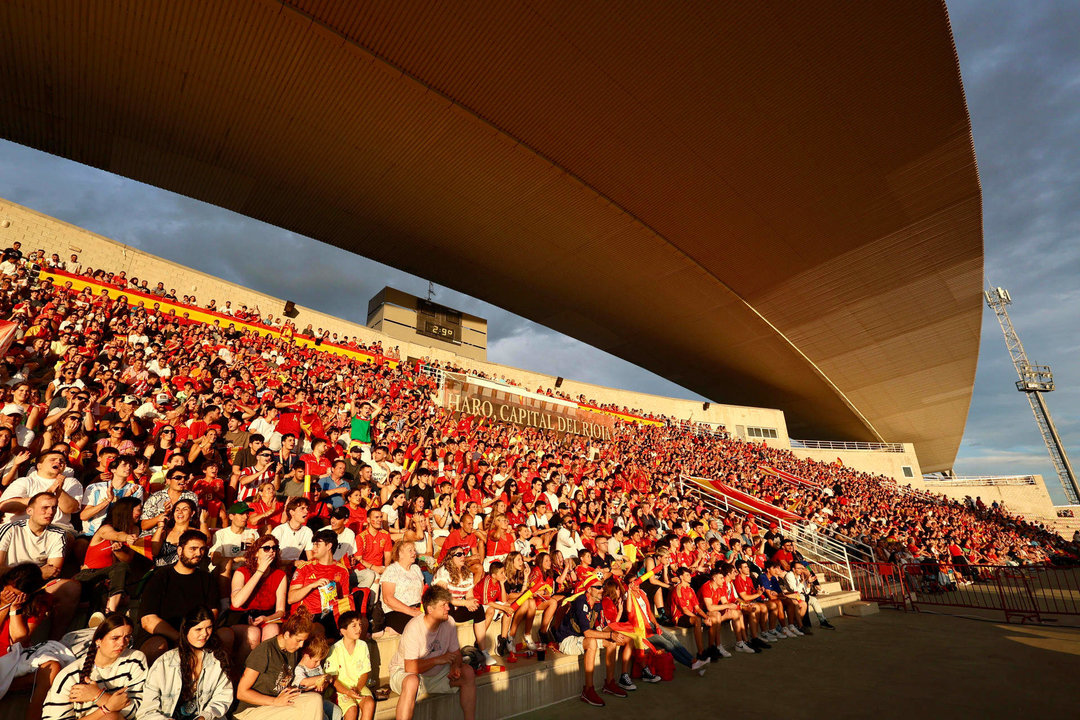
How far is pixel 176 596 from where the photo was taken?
11.1 ft

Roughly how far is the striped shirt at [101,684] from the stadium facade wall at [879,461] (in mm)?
33705

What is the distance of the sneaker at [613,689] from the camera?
4581 millimetres

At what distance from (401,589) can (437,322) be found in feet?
69.6

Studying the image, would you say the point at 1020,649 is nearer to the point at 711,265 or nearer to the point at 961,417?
the point at 711,265

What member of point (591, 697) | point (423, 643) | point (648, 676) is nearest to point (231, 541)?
point (423, 643)

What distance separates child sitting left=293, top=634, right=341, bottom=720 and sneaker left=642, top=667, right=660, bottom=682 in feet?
10.2

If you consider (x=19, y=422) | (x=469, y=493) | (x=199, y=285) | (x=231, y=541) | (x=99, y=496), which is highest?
(x=199, y=285)

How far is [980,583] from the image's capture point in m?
11.4

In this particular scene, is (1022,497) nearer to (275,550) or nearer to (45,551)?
(275,550)

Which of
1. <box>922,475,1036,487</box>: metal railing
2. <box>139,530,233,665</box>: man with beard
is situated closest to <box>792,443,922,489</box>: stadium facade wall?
<box>922,475,1036,487</box>: metal railing

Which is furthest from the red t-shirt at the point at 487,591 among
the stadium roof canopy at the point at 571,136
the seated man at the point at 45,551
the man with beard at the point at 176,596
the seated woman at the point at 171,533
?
the stadium roof canopy at the point at 571,136

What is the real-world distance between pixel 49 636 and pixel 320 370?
11392mm

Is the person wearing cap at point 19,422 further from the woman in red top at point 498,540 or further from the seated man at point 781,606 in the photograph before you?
the seated man at point 781,606

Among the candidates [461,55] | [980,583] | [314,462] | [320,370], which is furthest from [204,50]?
[980,583]
